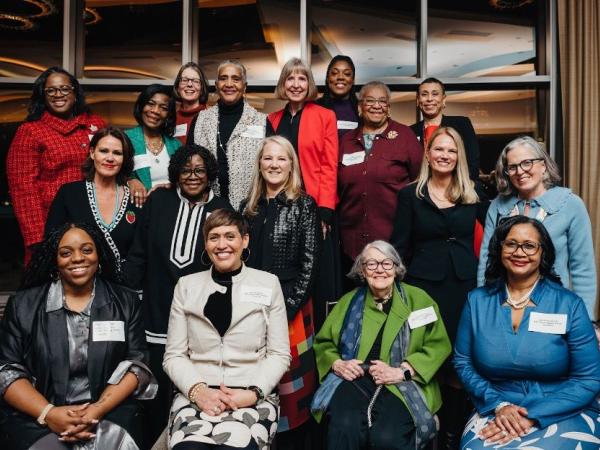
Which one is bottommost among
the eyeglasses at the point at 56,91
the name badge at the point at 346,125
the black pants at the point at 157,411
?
the black pants at the point at 157,411

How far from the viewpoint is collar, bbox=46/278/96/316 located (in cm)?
295

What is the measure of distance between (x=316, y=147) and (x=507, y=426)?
1950mm

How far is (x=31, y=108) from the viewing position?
4.00 m

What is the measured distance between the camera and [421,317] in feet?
10.7

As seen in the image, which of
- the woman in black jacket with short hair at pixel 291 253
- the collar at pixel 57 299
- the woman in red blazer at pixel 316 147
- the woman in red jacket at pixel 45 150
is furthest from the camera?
the woman in red jacket at pixel 45 150

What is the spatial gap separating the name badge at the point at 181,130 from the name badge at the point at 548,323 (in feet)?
7.70

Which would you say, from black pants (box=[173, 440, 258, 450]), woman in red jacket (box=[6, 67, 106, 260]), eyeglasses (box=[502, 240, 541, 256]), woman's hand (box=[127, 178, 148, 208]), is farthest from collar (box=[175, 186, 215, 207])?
eyeglasses (box=[502, 240, 541, 256])

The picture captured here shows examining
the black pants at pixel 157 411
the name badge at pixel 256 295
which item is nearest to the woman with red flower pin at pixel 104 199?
Result: the black pants at pixel 157 411

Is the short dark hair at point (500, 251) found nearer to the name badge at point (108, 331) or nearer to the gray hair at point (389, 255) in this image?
the gray hair at point (389, 255)

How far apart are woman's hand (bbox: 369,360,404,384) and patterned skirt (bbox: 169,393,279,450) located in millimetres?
514

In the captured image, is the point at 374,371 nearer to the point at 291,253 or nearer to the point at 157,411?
the point at 291,253

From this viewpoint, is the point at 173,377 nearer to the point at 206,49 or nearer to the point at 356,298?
the point at 356,298

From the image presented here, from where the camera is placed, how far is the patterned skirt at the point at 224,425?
273 cm

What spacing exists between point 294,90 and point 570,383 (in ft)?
7.45
